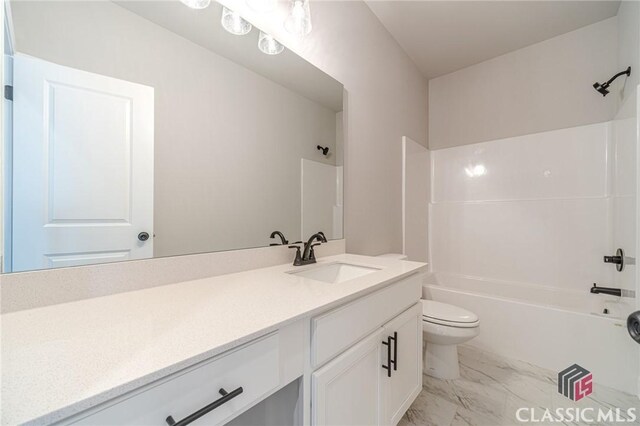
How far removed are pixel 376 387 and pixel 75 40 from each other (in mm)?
1526

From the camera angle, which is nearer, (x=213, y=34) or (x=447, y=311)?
(x=213, y=34)

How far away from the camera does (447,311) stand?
Answer: 1.76 metres

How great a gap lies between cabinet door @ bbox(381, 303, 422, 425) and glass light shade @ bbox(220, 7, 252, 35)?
142 cm

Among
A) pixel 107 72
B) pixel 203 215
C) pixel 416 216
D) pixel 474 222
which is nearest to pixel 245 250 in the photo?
pixel 203 215

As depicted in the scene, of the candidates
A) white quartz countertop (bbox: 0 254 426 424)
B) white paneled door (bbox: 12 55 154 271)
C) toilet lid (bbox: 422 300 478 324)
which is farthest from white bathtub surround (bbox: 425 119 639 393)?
white paneled door (bbox: 12 55 154 271)

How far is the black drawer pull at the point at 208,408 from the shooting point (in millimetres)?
459

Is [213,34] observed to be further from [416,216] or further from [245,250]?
[416,216]

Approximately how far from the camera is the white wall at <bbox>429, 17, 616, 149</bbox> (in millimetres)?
2012

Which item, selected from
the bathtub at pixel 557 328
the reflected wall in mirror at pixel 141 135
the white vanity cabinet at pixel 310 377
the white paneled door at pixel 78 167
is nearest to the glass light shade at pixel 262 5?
the reflected wall in mirror at pixel 141 135

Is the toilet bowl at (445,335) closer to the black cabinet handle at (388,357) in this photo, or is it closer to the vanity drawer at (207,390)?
the black cabinet handle at (388,357)

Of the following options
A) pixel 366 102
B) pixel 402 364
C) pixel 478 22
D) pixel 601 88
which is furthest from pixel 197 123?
pixel 601 88

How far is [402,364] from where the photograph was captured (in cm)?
116

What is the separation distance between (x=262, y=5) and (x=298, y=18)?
0.18m
